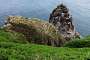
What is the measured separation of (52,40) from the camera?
260 ft

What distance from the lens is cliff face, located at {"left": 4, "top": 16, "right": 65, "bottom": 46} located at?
77500 millimetres

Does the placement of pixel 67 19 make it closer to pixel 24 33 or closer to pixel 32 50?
pixel 24 33

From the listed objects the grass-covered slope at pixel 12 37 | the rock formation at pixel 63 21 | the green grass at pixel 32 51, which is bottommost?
the green grass at pixel 32 51

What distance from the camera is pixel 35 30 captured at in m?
77.8

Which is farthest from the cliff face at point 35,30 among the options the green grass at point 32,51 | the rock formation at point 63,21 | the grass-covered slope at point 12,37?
the rock formation at point 63,21

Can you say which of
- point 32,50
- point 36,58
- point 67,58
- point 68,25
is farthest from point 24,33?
point 36,58

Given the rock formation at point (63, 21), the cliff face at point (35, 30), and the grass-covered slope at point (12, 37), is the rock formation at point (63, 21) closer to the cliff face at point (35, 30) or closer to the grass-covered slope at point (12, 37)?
the cliff face at point (35, 30)

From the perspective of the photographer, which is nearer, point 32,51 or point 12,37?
point 32,51

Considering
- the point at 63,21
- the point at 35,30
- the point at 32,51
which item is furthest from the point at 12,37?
the point at 63,21

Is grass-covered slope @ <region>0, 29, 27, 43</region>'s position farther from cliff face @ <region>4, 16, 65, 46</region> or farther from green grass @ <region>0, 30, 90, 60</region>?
cliff face @ <region>4, 16, 65, 46</region>

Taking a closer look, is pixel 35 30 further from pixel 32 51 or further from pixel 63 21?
pixel 32 51

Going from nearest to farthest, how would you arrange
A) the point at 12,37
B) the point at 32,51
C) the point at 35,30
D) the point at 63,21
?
the point at 32,51
the point at 12,37
the point at 35,30
the point at 63,21

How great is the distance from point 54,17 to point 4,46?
177ft

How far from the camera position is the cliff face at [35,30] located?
254 feet
